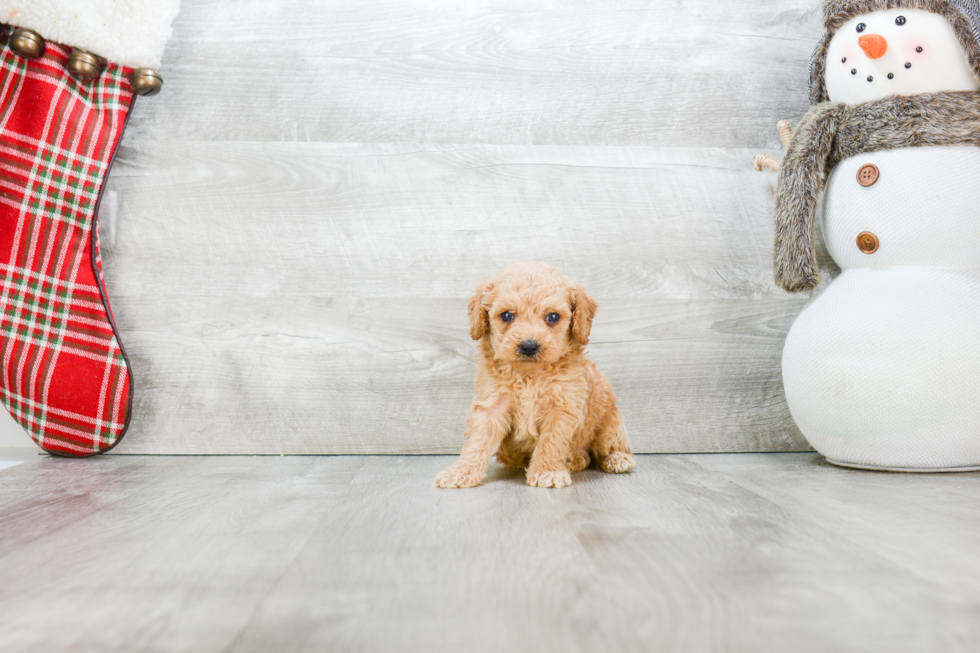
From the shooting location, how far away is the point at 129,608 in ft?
1.95

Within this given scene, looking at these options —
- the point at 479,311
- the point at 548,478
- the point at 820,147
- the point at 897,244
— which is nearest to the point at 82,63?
the point at 479,311

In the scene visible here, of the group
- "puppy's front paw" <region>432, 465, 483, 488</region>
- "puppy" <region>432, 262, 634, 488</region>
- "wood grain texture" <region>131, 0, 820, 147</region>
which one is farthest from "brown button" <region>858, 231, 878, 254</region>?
"puppy's front paw" <region>432, 465, 483, 488</region>

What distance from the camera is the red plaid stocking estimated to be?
126cm

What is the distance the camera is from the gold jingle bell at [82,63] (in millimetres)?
1256

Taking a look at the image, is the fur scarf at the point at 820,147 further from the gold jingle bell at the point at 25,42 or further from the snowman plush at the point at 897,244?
the gold jingle bell at the point at 25,42

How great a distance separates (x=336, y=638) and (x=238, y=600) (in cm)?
14

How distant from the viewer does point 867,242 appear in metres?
1.17

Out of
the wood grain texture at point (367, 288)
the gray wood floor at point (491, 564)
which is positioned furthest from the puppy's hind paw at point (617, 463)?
the wood grain texture at point (367, 288)

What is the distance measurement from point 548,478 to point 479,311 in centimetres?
31

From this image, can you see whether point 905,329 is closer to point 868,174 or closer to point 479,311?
point 868,174

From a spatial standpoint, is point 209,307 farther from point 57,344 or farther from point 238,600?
point 238,600

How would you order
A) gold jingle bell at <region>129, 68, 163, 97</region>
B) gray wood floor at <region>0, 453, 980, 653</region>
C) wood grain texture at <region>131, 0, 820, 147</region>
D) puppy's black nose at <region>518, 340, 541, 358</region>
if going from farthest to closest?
wood grain texture at <region>131, 0, 820, 147</region> < gold jingle bell at <region>129, 68, 163, 97</region> < puppy's black nose at <region>518, 340, 541, 358</region> < gray wood floor at <region>0, 453, 980, 653</region>

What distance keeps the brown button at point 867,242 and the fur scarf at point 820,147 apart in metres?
0.08

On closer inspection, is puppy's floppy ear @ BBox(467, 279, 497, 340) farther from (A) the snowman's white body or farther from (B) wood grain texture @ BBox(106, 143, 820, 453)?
(A) the snowman's white body
